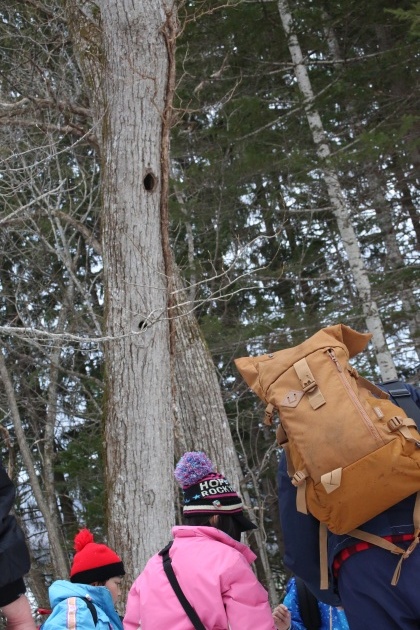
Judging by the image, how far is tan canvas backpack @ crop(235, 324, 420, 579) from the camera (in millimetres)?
2268

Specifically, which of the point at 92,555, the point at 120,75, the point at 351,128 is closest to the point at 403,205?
the point at 351,128

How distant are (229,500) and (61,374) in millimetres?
13848

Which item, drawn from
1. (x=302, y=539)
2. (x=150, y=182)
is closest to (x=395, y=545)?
(x=302, y=539)

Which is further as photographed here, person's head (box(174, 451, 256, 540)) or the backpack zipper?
person's head (box(174, 451, 256, 540))

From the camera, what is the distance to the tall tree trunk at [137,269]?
5.70 meters

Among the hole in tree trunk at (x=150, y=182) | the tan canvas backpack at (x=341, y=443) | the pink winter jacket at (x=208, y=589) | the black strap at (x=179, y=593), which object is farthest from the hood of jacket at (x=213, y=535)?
the hole in tree trunk at (x=150, y=182)

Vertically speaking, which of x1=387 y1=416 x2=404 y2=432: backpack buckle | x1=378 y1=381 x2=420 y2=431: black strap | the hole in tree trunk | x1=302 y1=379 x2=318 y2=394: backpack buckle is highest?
the hole in tree trunk

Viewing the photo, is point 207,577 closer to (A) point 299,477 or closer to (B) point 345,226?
(A) point 299,477

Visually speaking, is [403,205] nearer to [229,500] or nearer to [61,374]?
[61,374]

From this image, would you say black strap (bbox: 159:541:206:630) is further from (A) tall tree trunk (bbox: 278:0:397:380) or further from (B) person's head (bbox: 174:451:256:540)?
(A) tall tree trunk (bbox: 278:0:397:380)

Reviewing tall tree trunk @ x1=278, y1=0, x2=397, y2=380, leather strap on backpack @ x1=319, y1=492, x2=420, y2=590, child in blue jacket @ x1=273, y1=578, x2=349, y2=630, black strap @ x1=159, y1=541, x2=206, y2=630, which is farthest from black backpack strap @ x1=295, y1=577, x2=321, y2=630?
tall tree trunk @ x1=278, y1=0, x2=397, y2=380

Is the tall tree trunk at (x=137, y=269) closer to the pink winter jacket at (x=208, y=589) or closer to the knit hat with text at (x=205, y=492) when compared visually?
the knit hat with text at (x=205, y=492)

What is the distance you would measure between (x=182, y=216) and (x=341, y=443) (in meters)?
10.5

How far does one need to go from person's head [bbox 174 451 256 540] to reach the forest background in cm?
201
